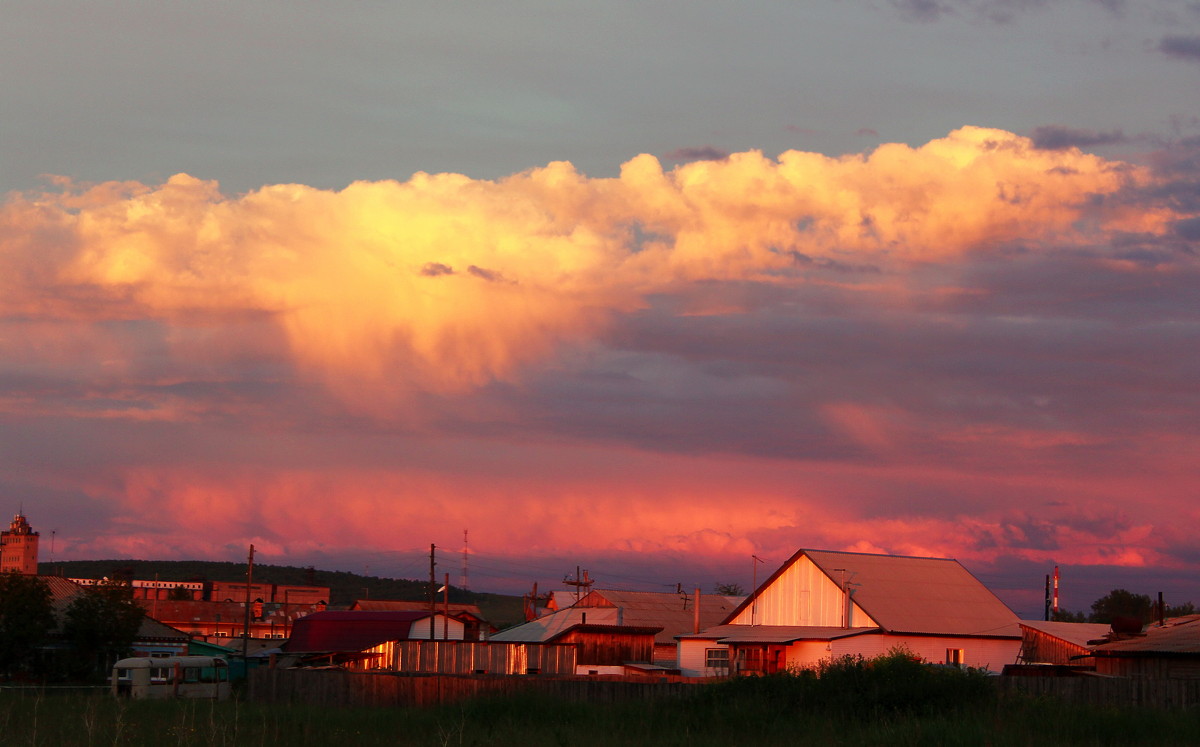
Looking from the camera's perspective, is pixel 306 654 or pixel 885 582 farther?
pixel 306 654

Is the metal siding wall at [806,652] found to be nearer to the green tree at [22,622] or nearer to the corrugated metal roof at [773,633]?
the corrugated metal roof at [773,633]

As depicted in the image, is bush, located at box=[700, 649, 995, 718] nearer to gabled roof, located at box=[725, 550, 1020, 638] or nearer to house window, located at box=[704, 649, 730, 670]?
gabled roof, located at box=[725, 550, 1020, 638]

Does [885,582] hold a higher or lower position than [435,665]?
higher

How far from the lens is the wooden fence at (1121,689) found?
35.7 metres

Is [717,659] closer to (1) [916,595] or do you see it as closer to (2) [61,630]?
(1) [916,595]

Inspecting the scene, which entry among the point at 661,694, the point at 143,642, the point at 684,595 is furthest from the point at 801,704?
the point at 684,595

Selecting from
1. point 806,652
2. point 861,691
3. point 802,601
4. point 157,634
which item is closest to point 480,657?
point 806,652

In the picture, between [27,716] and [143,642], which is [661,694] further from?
[143,642]

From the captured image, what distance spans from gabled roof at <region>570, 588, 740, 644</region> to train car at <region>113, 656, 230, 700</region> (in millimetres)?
33147

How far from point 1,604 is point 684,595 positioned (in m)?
55.8

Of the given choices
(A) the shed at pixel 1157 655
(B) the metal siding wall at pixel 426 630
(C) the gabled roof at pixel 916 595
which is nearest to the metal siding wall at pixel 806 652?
(C) the gabled roof at pixel 916 595

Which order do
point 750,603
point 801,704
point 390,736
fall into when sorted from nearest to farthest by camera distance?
point 390,736
point 801,704
point 750,603

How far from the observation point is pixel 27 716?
105ft

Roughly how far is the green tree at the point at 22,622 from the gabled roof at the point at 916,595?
36435 mm
